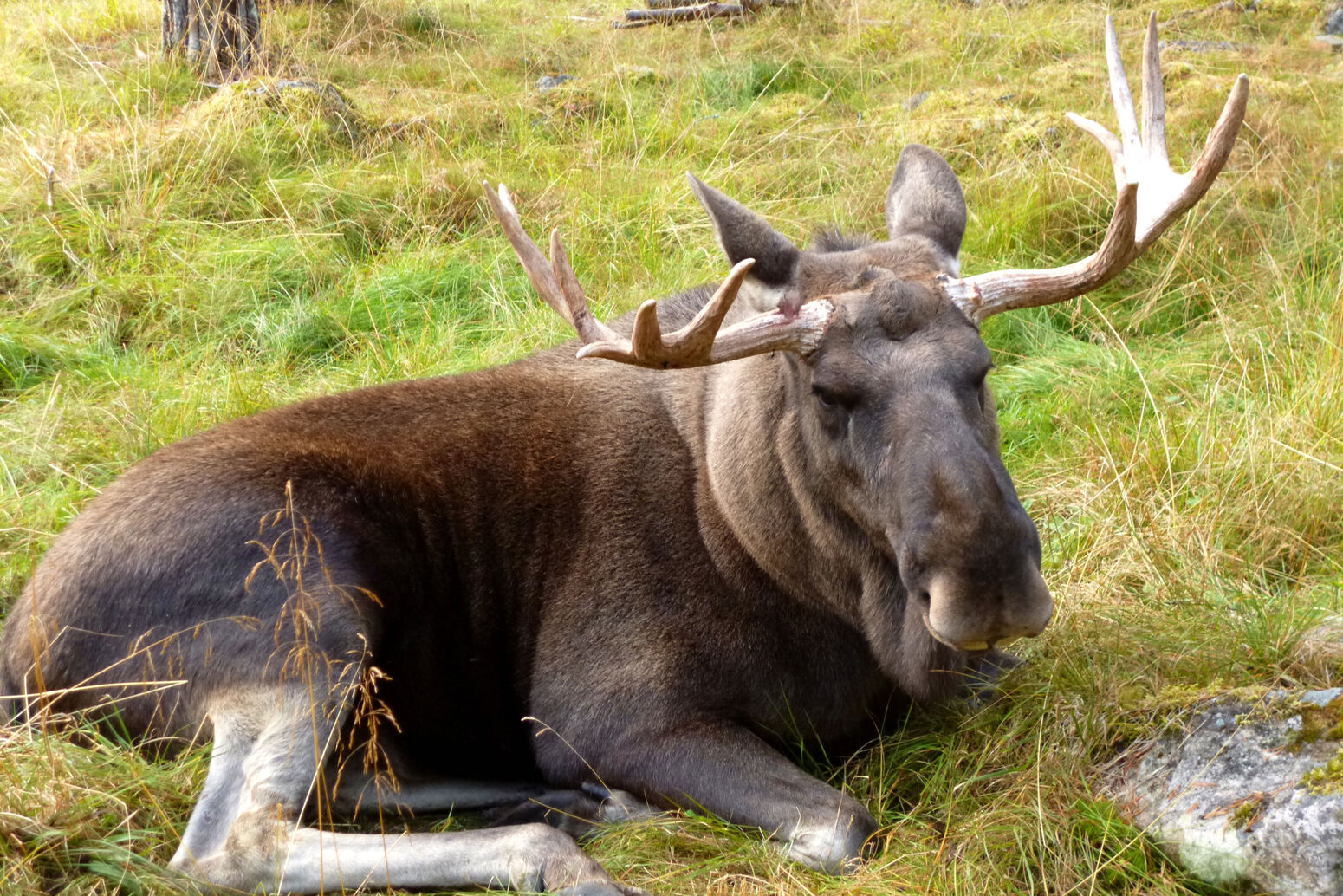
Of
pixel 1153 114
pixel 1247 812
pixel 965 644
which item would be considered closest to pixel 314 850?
pixel 965 644

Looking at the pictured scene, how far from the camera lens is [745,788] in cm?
405

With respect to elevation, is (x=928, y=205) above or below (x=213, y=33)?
below

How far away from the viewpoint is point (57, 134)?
27.4ft

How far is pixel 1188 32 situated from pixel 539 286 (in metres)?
8.23

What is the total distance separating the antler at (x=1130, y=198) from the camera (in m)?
3.85

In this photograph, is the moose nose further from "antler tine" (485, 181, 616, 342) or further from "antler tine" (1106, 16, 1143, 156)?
"antler tine" (1106, 16, 1143, 156)

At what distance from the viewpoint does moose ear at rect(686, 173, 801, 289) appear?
13.2 feet

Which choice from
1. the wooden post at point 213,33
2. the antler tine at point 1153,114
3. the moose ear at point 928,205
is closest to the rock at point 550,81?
the wooden post at point 213,33

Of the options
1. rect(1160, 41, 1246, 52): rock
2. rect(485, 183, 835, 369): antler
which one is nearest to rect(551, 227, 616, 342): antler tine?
rect(485, 183, 835, 369): antler

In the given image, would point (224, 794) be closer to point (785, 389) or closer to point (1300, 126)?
point (785, 389)

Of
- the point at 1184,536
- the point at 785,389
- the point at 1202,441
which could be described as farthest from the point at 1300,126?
the point at 785,389

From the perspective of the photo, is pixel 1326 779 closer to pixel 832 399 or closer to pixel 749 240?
pixel 832 399

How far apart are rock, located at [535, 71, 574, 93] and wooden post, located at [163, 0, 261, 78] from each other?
84.6 inches

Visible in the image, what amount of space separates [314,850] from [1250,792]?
2.56 metres
